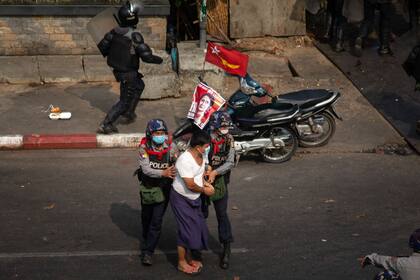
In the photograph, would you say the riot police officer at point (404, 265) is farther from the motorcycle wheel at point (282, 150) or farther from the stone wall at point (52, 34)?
the stone wall at point (52, 34)

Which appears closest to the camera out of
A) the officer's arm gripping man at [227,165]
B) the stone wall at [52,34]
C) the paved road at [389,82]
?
the officer's arm gripping man at [227,165]

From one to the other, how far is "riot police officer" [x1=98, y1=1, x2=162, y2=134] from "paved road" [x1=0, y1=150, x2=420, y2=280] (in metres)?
0.70

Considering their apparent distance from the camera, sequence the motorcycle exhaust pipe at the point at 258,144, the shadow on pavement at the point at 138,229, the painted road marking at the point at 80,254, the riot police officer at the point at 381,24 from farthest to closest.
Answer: the riot police officer at the point at 381,24, the motorcycle exhaust pipe at the point at 258,144, the shadow on pavement at the point at 138,229, the painted road marking at the point at 80,254

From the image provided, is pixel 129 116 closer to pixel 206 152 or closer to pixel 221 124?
pixel 221 124

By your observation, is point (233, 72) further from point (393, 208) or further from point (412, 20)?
point (412, 20)

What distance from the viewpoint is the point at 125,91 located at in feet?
36.9

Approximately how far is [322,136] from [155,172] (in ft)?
15.3

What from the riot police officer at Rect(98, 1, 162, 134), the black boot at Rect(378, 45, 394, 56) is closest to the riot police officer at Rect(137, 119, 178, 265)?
the riot police officer at Rect(98, 1, 162, 134)

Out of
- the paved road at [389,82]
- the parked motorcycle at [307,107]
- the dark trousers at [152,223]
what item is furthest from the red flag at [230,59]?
the dark trousers at [152,223]

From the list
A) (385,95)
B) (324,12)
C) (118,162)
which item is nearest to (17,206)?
(118,162)

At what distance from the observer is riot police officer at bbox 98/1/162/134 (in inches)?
426

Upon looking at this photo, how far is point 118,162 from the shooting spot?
1068 centimetres

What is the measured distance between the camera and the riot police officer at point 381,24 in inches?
568

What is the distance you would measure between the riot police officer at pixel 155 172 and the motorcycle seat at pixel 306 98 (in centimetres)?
376
